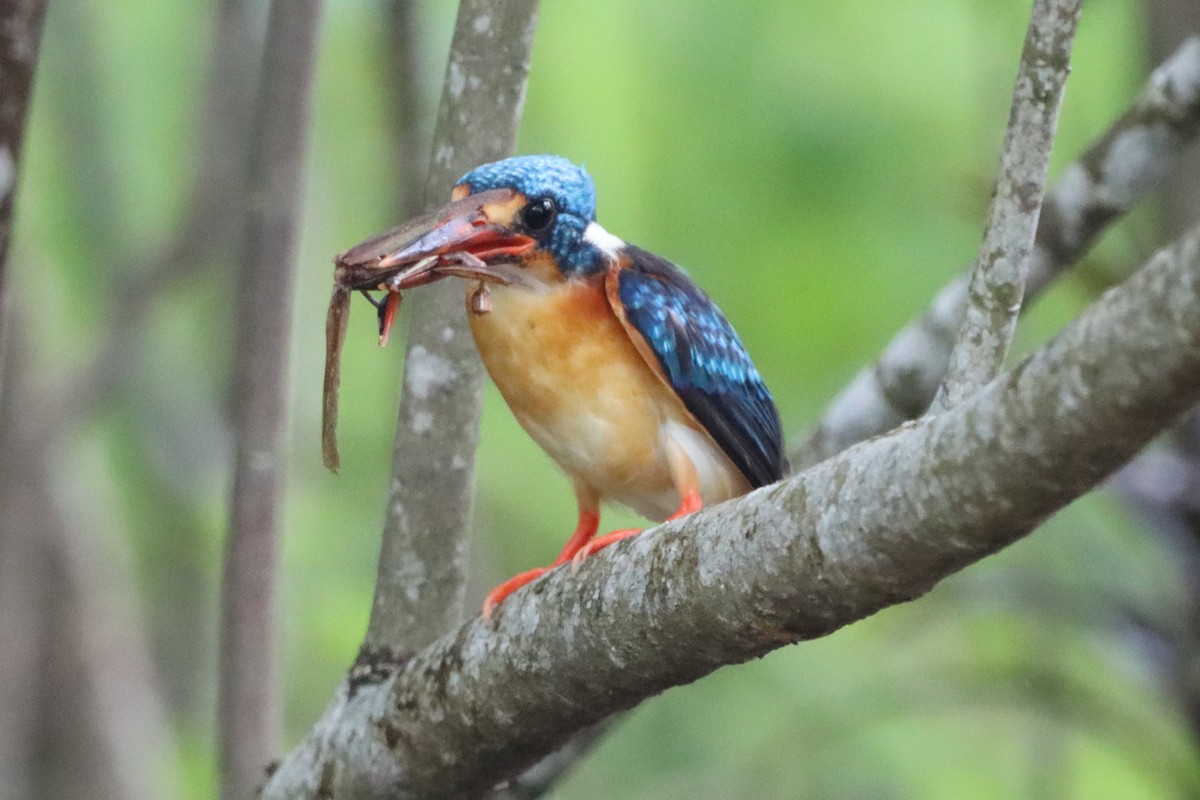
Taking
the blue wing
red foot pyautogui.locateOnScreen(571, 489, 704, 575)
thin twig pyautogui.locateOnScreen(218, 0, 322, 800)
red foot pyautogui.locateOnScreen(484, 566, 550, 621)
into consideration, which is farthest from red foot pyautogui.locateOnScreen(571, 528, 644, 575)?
thin twig pyautogui.locateOnScreen(218, 0, 322, 800)

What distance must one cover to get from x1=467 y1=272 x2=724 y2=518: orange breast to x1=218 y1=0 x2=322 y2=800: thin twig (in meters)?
0.70

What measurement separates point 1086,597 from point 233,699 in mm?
2917

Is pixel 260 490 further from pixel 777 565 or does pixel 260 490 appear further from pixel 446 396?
pixel 777 565

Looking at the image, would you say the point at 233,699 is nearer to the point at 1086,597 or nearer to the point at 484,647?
the point at 484,647

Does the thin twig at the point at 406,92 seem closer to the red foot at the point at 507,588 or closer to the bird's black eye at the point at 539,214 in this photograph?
the bird's black eye at the point at 539,214

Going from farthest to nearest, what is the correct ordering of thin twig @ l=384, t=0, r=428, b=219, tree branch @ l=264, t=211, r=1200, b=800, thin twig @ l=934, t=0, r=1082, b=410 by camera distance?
thin twig @ l=384, t=0, r=428, b=219, thin twig @ l=934, t=0, r=1082, b=410, tree branch @ l=264, t=211, r=1200, b=800

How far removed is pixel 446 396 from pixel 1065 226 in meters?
1.65

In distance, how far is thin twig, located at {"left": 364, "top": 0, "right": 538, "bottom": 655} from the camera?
3.67 m

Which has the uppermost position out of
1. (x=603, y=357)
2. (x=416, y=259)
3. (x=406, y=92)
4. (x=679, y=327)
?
(x=406, y=92)

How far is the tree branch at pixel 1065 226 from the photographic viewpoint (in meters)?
3.93

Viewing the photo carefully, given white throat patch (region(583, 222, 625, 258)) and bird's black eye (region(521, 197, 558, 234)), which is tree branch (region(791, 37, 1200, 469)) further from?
bird's black eye (region(521, 197, 558, 234))

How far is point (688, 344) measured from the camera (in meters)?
3.91

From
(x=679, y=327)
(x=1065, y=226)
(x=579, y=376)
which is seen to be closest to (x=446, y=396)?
(x=579, y=376)

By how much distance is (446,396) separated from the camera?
380cm
